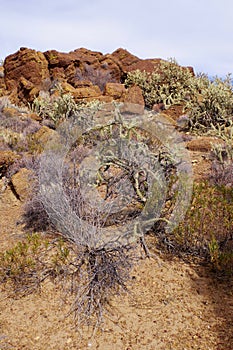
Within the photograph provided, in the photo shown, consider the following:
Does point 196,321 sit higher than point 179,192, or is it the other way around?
point 179,192

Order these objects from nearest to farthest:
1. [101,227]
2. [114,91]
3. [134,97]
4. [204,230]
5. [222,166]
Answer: [204,230] → [101,227] → [222,166] → [134,97] → [114,91]

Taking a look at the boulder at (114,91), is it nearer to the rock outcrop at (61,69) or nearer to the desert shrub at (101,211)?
the rock outcrop at (61,69)

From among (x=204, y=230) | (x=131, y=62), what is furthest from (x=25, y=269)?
(x=131, y=62)

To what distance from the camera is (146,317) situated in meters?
2.89

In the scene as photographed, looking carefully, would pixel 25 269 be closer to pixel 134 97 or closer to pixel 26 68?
pixel 134 97

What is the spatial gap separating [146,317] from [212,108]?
7435 mm

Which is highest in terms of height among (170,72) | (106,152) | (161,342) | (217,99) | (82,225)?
(170,72)

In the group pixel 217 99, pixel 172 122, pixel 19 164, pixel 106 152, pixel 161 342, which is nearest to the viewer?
pixel 161 342

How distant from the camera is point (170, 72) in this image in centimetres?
1428

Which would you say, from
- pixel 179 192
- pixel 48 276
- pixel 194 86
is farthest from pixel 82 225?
pixel 194 86

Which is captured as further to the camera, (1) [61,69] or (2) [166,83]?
(1) [61,69]

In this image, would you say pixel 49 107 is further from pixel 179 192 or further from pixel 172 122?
pixel 179 192

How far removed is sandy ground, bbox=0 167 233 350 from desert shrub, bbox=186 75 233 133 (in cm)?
624

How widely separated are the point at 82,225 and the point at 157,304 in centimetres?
108
